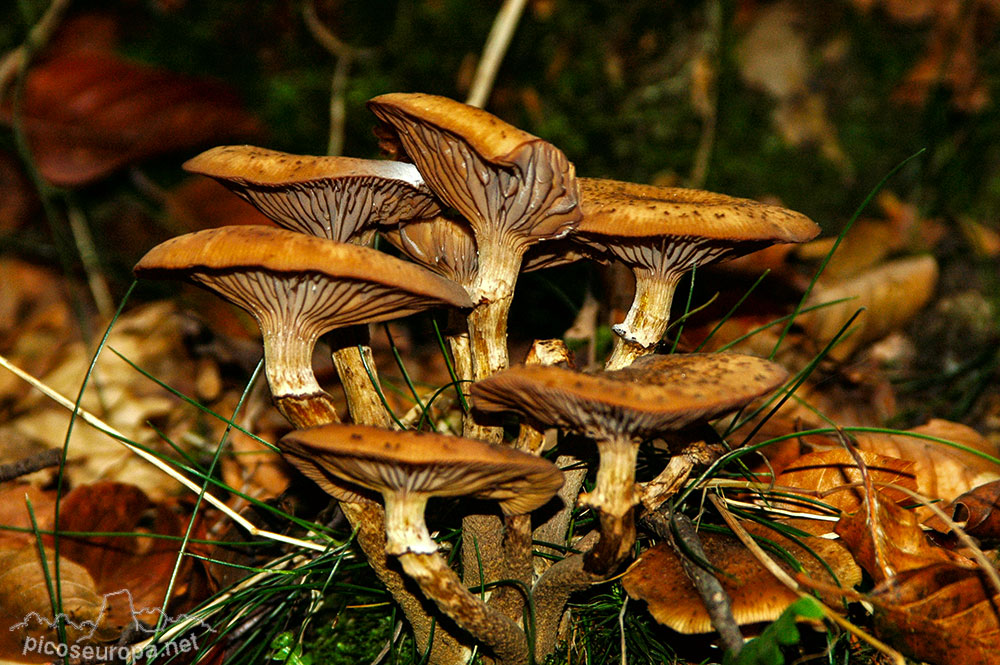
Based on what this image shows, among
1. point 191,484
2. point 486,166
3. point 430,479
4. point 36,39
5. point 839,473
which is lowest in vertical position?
point 191,484

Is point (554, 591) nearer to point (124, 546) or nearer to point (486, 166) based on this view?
point (486, 166)

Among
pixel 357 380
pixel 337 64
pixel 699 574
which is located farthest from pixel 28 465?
pixel 337 64

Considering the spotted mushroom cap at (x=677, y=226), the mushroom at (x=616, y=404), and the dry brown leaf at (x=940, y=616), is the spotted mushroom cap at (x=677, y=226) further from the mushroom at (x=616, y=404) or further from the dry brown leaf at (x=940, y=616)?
the dry brown leaf at (x=940, y=616)

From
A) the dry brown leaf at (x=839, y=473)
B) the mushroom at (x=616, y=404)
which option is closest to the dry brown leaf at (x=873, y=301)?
the dry brown leaf at (x=839, y=473)

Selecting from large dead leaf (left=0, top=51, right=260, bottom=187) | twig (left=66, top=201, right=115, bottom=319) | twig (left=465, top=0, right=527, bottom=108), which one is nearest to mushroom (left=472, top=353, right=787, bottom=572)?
twig (left=465, top=0, right=527, bottom=108)

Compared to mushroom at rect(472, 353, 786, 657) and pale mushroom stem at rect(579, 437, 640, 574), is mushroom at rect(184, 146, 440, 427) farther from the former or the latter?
pale mushroom stem at rect(579, 437, 640, 574)

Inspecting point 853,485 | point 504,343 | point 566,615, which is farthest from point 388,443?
point 853,485

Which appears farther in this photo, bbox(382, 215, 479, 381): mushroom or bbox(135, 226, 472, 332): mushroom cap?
bbox(382, 215, 479, 381): mushroom

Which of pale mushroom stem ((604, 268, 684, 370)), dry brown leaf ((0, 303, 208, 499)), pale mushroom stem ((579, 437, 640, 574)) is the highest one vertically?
pale mushroom stem ((604, 268, 684, 370))
